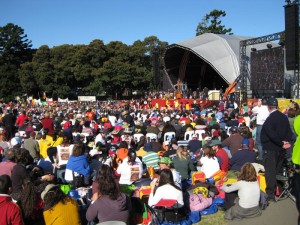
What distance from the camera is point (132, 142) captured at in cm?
1004

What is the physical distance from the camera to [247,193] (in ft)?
15.8

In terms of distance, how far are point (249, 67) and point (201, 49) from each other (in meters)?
6.64

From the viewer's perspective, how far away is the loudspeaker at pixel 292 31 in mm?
16281

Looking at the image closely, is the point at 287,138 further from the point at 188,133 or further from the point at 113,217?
the point at 188,133

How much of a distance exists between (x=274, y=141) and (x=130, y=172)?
2462 mm

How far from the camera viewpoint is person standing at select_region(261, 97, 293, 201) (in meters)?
5.16

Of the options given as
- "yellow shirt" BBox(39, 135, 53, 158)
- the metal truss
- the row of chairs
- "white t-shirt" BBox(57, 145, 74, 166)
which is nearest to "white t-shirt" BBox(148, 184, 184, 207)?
"white t-shirt" BBox(57, 145, 74, 166)

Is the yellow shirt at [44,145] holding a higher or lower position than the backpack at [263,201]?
higher

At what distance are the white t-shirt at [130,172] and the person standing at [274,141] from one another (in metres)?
2.15

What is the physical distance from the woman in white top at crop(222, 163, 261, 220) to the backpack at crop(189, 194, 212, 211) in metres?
0.59

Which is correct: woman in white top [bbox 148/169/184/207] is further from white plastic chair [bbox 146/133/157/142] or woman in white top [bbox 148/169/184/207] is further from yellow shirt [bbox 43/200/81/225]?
white plastic chair [bbox 146/133/157/142]

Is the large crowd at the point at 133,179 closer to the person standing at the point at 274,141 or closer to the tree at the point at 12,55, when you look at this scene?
the person standing at the point at 274,141

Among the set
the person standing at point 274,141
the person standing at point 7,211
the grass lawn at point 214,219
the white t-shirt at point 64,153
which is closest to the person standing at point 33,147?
the white t-shirt at point 64,153

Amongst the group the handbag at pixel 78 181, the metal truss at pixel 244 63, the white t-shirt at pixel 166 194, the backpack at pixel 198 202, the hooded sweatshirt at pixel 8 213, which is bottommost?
the backpack at pixel 198 202
